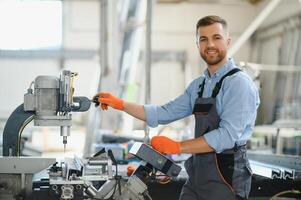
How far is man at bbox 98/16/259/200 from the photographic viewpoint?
4.70ft

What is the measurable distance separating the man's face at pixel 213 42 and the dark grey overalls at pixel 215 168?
0.08 metres

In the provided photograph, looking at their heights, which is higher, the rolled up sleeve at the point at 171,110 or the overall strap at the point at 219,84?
the overall strap at the point at 219,84

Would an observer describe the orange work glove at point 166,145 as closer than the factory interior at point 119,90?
Yes

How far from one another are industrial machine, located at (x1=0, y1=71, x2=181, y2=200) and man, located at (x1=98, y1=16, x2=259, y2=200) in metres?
0.13

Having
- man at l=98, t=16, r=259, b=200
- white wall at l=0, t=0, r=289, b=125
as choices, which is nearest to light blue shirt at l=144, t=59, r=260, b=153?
man at l=98, t=16, r=259, b=200

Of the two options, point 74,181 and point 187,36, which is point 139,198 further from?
point 187,36

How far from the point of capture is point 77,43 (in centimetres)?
721

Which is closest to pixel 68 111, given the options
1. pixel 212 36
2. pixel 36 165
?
pixel 36 165

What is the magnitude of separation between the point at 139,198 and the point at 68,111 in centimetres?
43

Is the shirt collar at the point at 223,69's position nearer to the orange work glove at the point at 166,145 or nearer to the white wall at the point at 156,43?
the orange work glove at the point at 166,145

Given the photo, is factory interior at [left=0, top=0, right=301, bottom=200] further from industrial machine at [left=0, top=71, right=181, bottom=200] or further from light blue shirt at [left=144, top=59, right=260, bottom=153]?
light blue shirt at [left=144, top=59, right=260, bottom=153]

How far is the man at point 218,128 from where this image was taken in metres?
1.43

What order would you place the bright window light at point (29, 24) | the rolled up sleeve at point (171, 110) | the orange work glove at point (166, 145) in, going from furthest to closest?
the bright window light at point (29, 24), the rolled up sleeve at point (171, 110), the orange work glove at point (166, 145)

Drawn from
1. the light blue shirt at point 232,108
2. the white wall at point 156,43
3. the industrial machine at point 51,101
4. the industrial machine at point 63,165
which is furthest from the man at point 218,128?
the white wall at point 156,43
